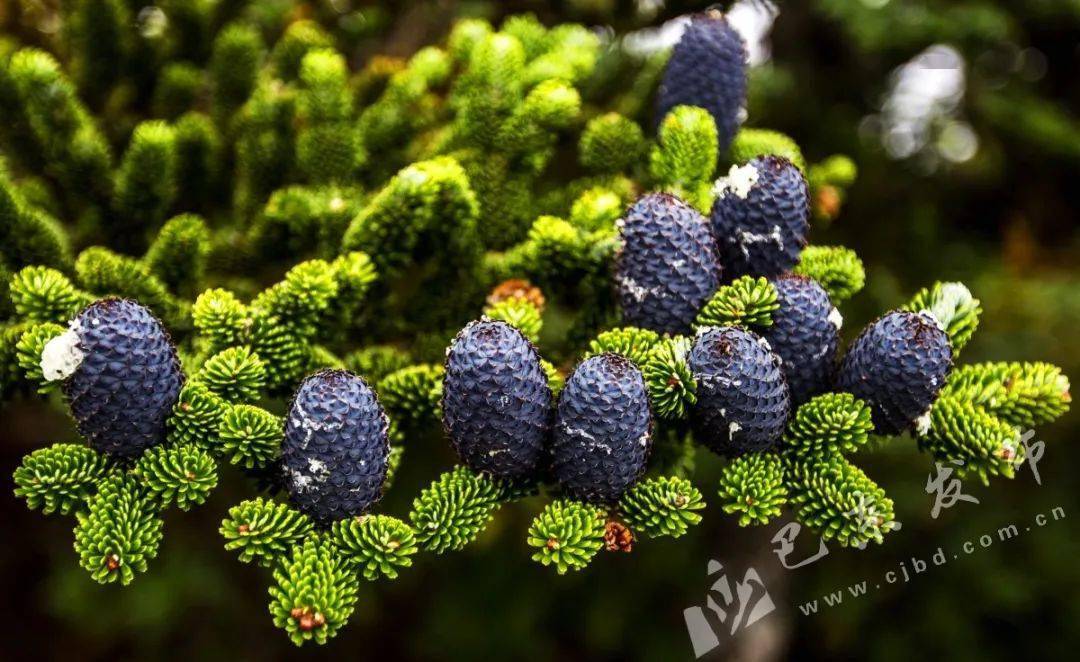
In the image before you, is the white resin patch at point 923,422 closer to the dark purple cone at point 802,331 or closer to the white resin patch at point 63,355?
the dark purple cone at point 802,331

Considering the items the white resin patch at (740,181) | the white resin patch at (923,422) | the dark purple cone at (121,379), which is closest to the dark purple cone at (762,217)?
the white resin patch at (740,181)

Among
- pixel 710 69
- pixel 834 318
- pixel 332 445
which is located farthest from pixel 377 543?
pixel 710 69

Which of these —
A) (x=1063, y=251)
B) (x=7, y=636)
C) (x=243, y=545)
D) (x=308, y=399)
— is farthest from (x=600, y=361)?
(x=7, y=636)

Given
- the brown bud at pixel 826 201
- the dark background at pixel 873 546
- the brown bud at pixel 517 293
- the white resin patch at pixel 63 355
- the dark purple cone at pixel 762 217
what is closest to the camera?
the white resin patch at pixel 63 355

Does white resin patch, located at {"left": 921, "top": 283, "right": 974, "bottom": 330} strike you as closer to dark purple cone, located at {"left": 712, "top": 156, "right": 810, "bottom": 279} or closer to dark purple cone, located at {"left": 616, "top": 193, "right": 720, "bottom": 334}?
dark purple cone, located at {"left": 712, "top": 156, "right": 810, "bottom": 279}

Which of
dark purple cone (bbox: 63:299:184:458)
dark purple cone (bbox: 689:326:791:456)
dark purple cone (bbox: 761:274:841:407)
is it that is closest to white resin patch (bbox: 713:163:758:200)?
dark purple cone (bbox: 761:274:841:407)

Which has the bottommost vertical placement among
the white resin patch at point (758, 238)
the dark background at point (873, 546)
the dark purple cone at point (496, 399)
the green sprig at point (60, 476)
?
the dark background at point (873, 546)

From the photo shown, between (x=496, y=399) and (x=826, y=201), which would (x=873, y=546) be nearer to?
(x=826, y=201)
